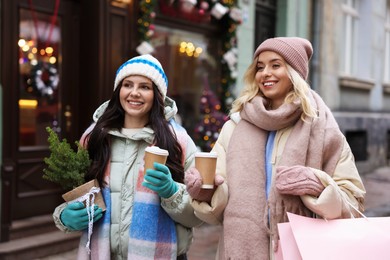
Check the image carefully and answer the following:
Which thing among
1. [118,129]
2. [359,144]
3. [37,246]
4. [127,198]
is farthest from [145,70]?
[359,144]

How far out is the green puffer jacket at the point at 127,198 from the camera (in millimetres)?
2438

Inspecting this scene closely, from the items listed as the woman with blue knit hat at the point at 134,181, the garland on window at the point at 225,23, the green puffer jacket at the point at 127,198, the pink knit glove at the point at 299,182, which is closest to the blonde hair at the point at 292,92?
the pink knit glove at the point at 299,182

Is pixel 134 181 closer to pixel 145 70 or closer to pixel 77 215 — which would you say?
pixel 77 215

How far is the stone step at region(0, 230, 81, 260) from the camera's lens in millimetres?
4910

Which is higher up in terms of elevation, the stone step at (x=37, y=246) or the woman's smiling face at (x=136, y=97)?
the woman's smiling face at (x=136, y=97)

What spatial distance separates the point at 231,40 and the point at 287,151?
6.36m

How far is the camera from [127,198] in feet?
8.16

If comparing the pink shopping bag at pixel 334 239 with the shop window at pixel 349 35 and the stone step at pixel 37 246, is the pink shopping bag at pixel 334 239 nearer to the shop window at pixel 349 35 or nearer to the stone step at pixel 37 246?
the stone step at pixel 37 246

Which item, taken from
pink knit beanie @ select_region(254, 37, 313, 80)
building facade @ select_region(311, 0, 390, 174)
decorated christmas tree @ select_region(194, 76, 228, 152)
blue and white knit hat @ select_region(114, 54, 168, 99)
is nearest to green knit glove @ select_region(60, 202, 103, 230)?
blue and white knit hat @ select_region(114, 54, 168, 99)

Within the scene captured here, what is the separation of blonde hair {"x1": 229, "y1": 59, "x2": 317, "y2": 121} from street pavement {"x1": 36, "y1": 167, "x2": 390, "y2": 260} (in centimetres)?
327

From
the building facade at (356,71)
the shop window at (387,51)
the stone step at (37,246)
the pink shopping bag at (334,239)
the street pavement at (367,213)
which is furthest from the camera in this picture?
the shop window at (387,51)

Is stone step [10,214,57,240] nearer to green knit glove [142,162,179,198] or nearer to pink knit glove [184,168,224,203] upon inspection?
green knit glove [142,162,179,198]

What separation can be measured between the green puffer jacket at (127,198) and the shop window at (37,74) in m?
3.39

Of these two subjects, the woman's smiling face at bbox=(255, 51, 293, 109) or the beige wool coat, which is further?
the woman's smiling face at bbox=(255, 51, 293, 109)
